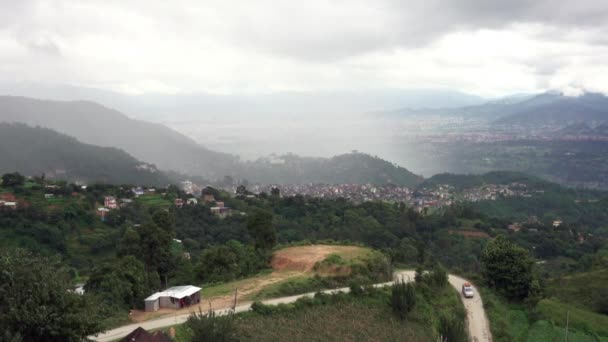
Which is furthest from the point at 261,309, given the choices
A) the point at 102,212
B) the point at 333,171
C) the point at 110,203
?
the point at 333,171

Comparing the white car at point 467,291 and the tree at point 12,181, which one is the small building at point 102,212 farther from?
the white car at point 467,291

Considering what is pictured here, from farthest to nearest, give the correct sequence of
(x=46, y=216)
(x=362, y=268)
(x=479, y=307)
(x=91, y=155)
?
1. (x=91, y=155)
2. (x=46, y=216)
3. (x=362, y=268)
4. (x=479, y=307)

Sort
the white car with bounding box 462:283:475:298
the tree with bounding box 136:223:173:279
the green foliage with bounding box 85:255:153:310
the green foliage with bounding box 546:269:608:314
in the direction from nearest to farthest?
the green foliage with bounding box 85:255:153:310
the white car with bounding box 462:283:475:298
the green foliage with bounding box 546:269:608:314
the tree with bounding box 136:223:173:279

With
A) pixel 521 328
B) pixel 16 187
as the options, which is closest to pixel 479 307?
pixel 521 328

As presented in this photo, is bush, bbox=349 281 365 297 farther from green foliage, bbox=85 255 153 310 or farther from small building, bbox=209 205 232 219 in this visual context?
small building, bbox=209 205 232 219

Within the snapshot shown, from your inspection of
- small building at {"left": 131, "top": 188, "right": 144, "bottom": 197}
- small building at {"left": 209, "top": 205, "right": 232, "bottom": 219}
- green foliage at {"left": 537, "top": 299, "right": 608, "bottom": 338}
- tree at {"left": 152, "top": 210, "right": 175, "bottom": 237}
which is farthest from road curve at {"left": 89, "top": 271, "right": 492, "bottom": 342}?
small building at {"left": 131, "top": 188, "right": 144, "bottom": 197}

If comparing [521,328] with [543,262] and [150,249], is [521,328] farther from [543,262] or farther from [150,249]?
[543,262]
